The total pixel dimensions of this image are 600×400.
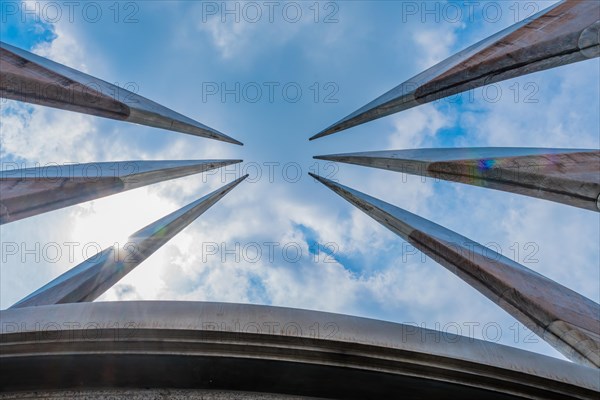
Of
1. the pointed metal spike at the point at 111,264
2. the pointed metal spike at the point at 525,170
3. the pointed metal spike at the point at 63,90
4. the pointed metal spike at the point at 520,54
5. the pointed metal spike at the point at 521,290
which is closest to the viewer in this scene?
the pointed metal spike at the point at 521,290

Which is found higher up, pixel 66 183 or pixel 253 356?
pixel 66 183

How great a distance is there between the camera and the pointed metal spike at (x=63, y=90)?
7992 mm

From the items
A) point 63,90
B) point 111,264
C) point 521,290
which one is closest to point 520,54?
point 521,290

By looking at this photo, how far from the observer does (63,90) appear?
8375 mm

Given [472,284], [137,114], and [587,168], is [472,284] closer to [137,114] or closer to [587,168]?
[587,168]

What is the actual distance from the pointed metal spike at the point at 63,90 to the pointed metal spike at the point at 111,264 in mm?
2708

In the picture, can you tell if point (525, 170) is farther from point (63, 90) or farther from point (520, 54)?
point (63, 90)

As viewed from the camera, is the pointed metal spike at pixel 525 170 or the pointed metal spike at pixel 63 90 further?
the pointed metal spike at pixel 63 90

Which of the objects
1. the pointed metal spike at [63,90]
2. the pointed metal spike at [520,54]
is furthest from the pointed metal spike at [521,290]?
the pointed metal spike at [63,90]

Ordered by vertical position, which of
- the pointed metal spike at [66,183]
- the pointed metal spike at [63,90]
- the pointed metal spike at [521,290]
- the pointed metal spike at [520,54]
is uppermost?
the pointed metal spike at [520,54]

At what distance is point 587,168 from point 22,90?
10.1 meters

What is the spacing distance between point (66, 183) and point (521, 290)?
813 centimetres

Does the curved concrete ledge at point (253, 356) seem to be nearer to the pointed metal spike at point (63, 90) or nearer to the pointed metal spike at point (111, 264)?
the pointed metal spike at point (111, 264)

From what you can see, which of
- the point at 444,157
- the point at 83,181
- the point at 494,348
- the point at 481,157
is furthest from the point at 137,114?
the point at 494,348
